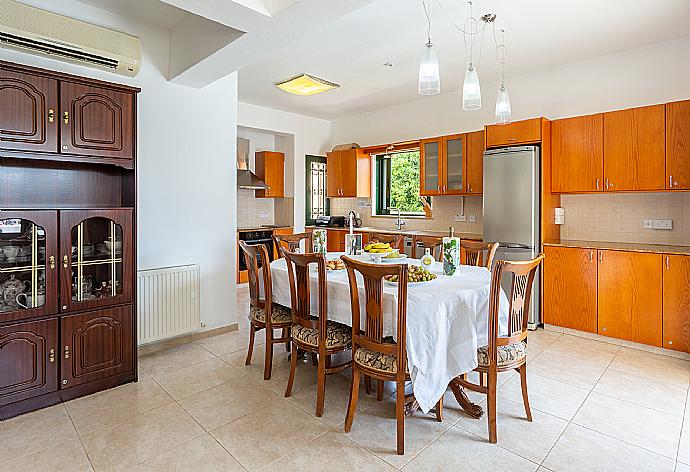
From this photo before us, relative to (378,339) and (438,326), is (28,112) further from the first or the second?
(438,326)

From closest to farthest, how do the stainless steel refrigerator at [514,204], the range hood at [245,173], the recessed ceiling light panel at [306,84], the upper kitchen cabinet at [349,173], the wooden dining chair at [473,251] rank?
the wooden dining chair at [473,251]
the stainless steel refrigerator at [514,204]
the recessed ceiling light panel at [306,84]
the range hood at [245,173]
the upper kitchen cabinet at [349,173]

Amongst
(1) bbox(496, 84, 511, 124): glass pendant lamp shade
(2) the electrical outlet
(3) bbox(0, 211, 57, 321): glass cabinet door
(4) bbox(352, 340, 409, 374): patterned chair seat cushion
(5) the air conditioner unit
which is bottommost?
(4) bbox(352, 340, 409, 374): patterned chair seat cushion

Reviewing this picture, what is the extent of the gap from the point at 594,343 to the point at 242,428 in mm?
3297

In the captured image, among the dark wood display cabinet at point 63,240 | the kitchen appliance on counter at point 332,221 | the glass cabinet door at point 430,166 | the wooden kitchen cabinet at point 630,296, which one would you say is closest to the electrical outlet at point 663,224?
the wooden kitchen cabinet at point 630,296

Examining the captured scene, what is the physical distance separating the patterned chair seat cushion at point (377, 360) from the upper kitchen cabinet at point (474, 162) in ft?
10.9

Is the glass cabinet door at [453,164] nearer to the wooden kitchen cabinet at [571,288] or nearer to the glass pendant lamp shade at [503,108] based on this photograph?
the wooden kitchen cabinet at [571,288]

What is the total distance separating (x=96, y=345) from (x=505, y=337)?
2.66 m

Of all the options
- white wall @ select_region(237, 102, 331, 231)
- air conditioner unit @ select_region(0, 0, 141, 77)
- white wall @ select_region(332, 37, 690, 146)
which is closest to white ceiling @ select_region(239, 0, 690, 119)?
white wall @ select_region(332, 37, 690, 146)

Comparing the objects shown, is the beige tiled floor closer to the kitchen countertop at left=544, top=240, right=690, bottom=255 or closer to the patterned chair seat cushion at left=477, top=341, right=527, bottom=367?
the patterned chair seat cushion at left=477, top=341, right=527, bottom=367

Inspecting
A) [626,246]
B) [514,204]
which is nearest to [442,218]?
[514,204]

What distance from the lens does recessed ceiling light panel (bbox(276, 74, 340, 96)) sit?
14.6ft

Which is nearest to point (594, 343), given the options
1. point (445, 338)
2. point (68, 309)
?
point (445, 338)

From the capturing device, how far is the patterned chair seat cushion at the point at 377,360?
215cm

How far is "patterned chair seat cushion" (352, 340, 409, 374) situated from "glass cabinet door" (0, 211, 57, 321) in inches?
78.0
